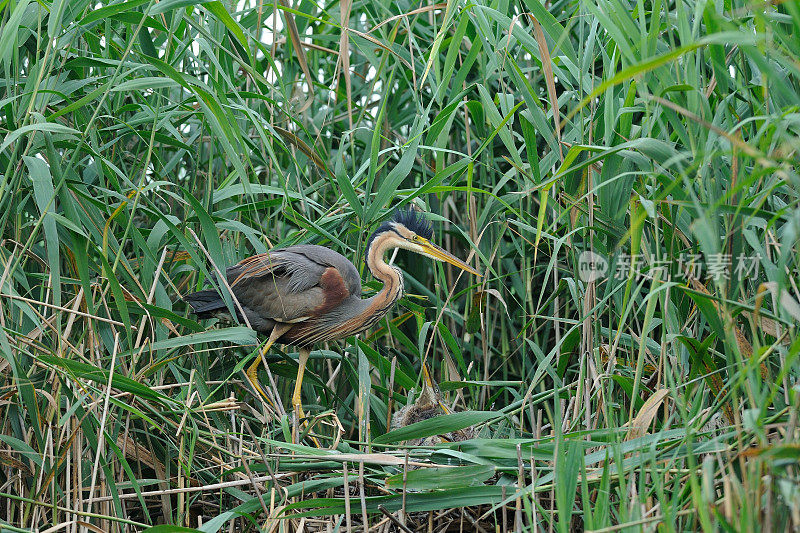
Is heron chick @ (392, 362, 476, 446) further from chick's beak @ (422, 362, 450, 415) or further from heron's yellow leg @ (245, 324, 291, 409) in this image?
heron's yellow leg @ (245, 324, 291, 409)

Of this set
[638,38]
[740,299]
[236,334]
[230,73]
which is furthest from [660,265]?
[230,73]

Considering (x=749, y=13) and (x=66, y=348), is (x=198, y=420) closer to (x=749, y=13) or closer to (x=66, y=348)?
(x=66, y=348)

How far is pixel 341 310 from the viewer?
10.9 feet

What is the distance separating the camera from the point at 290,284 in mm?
3311

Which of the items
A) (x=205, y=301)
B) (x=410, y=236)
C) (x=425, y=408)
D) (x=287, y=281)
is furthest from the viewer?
(x=287, y=281)

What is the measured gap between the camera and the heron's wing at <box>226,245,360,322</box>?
127 inches

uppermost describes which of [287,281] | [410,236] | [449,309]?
[410,236]

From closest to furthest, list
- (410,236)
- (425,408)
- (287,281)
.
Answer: (425,408) → (410,236) → (287,281)

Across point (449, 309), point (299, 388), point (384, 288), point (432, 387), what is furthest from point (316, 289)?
point (432, 387)

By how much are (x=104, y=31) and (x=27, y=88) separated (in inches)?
17.1

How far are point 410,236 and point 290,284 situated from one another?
528 mm

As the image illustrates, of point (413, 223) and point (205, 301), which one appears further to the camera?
point (413, 223)

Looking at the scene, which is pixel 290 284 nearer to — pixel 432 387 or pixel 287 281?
pixel 287 281

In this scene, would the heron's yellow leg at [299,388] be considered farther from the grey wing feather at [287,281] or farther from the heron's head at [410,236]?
the heron's head at [410,236]
